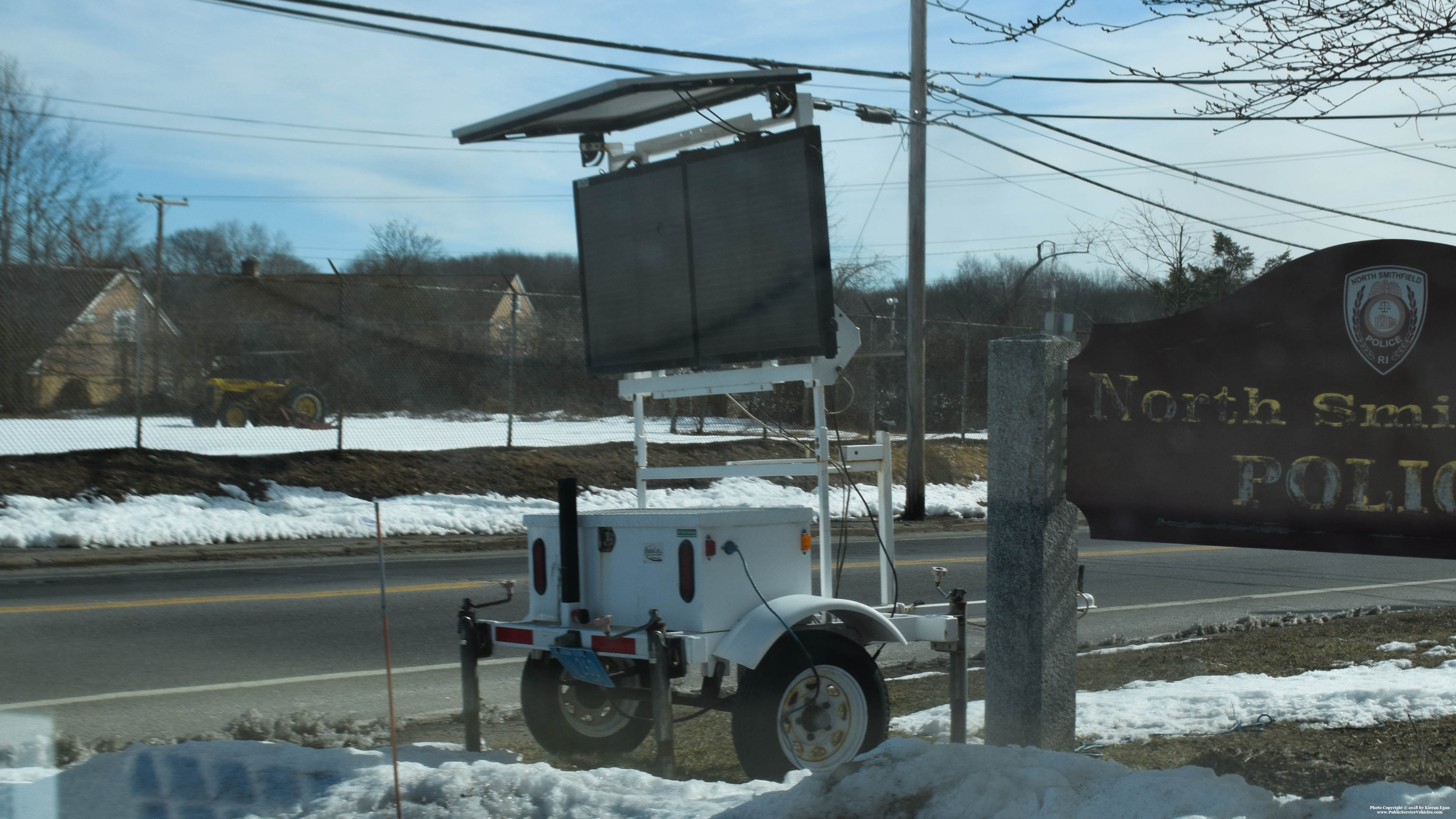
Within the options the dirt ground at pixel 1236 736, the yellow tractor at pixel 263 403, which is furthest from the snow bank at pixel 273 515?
the yellow tractor at pixel 263 403

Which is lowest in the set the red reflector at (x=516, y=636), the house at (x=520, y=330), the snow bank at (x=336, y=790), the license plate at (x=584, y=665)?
the snow bank at (x=336, y=790)

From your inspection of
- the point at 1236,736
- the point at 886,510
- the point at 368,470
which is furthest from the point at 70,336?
the point at 1236,736

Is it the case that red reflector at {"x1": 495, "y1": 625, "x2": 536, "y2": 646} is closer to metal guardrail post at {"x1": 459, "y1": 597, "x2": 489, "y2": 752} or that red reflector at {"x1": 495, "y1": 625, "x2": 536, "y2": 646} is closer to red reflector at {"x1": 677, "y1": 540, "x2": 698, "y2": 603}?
metal guardrail post at {"x1": 459, "y1": 597, "x2": 489, "y2": 752}

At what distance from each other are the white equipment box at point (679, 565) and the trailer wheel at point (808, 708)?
29 centimetres

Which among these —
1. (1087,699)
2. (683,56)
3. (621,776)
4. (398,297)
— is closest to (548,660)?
(621,776)

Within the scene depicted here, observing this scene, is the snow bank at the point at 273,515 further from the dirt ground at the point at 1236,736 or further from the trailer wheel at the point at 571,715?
the trailer wheel at the point at 571,715

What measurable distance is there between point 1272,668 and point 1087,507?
11.6 feet

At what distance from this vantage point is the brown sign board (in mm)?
4008

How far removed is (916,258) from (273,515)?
10682 millimetres

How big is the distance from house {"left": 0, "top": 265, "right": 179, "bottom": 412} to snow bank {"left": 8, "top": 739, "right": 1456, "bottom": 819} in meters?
14.3

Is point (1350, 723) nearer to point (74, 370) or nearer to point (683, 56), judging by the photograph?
point (683, 56)

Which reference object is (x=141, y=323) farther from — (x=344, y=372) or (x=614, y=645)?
(x=614, y=645)

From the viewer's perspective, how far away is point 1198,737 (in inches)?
210

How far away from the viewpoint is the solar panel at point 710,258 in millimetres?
5645
